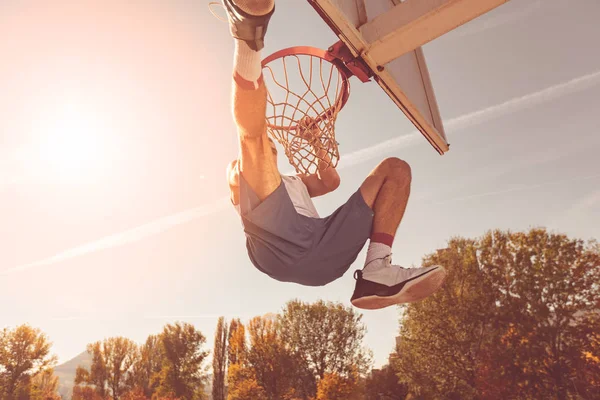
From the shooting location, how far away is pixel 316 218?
278 cm

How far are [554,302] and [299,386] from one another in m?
20.3

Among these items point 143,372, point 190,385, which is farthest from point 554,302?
point 143,372

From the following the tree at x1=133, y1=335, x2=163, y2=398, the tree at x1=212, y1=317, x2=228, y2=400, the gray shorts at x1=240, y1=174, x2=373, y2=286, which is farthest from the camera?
the tree at x1=133, y1=335, x2=163, y2=398

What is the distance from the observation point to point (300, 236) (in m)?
2.59

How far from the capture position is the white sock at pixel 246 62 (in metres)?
1.89

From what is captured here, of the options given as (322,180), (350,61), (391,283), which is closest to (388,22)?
(350,61)

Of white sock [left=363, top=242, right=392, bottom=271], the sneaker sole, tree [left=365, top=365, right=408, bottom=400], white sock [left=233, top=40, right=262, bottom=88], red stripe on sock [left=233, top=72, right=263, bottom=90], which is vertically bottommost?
tree [left=365, top=365, right=408, bottom=400]

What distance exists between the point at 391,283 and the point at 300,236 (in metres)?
0.70

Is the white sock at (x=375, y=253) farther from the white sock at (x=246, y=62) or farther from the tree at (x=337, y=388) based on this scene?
the tree at (x=337, y=388)

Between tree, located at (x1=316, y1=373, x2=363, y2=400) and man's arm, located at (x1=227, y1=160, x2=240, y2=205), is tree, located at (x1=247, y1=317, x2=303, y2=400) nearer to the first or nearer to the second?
tree, located at (x1=316, y1=373, x2=363, y2=400)

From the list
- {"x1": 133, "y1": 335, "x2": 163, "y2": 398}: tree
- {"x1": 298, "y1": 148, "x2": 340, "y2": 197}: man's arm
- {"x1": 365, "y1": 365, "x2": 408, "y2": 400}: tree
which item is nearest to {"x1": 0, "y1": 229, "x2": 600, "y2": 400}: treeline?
{"x1": 365, "y1": 365, "x2": 408, "y2": 400}: tree

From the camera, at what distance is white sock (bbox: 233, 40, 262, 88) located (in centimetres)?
189

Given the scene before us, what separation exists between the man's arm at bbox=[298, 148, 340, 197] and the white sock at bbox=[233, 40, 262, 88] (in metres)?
1.56

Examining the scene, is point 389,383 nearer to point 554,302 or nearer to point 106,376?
point 554,302
